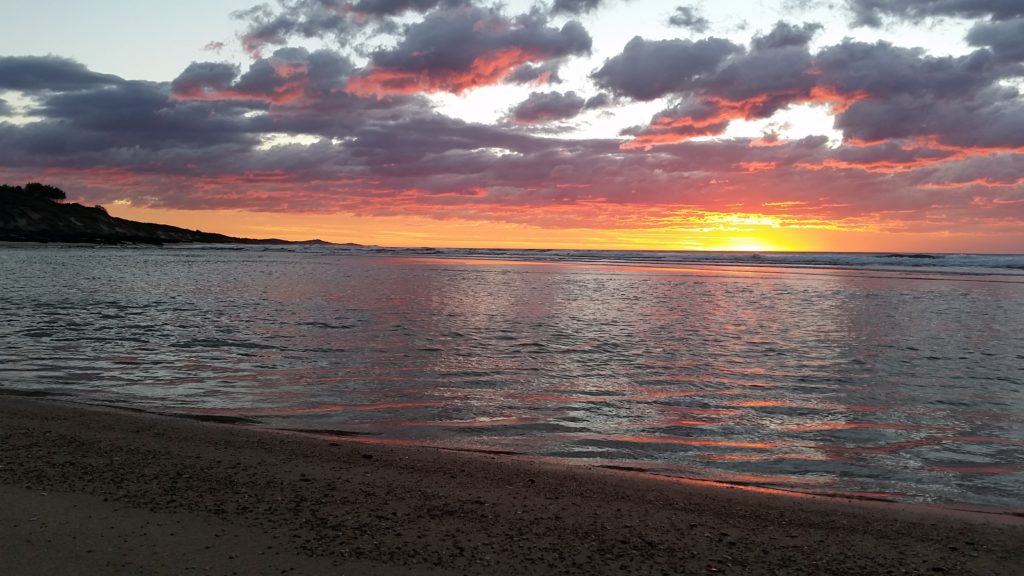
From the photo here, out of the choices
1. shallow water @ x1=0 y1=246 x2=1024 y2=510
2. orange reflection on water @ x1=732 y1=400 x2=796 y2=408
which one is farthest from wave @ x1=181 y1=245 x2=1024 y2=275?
orange reflection on water @ x1=732 y1=400 x2=796 y2=408

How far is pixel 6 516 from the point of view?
5.21m

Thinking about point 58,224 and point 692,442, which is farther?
point 58,224

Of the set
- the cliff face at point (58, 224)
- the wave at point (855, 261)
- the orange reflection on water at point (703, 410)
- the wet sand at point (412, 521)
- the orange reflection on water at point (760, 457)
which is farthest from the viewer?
the cliff face at point (58, 224)

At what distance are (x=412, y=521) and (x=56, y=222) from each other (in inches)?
5449

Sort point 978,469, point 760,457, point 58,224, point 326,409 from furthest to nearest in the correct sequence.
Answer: point 58,224 → point 326,409 → point 760,457 → point 978,469

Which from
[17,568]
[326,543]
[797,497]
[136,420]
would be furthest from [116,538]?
[797,497]

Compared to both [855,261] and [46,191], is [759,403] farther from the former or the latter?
[46,191]

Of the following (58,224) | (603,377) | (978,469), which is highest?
(58,224)

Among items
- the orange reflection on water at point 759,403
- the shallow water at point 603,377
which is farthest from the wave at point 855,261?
the orange reflection on water at point 759,403

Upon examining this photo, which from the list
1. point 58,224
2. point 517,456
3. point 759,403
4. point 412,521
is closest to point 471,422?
point 517,456

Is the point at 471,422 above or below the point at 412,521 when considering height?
below

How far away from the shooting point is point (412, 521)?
17.9 feet

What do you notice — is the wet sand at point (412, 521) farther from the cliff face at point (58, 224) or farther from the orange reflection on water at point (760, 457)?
the cliff face at point (58, 224)

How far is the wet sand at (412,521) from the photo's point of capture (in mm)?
4738
